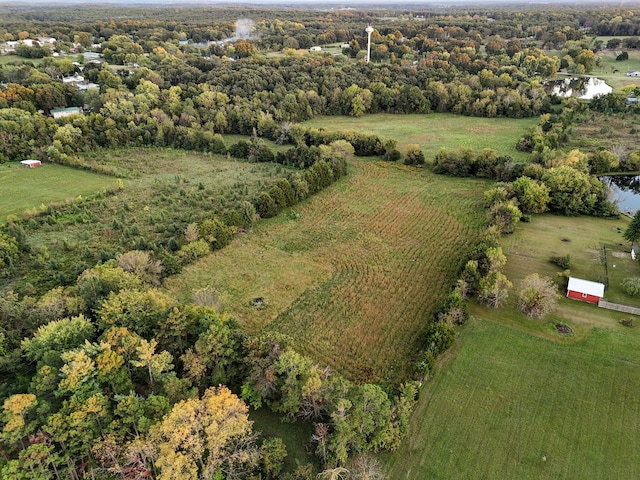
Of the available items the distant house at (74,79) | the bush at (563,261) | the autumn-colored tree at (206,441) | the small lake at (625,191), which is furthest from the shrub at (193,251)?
the distant house at (74,79)

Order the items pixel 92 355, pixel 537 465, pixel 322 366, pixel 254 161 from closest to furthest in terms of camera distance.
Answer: pixel 537 465 → pixel 92 355 → pixel 322 366 → pixel 254 161

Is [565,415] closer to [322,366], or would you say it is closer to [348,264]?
[322,366]

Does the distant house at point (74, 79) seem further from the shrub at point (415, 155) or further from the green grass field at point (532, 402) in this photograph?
the green grass field at point (532, 402)

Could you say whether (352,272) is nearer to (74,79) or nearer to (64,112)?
(64,112)

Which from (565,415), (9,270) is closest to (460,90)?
(565,415)

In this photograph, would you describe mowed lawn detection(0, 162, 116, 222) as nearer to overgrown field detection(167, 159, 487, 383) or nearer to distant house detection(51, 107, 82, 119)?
distant house detection(51, 107, 82, 119)
